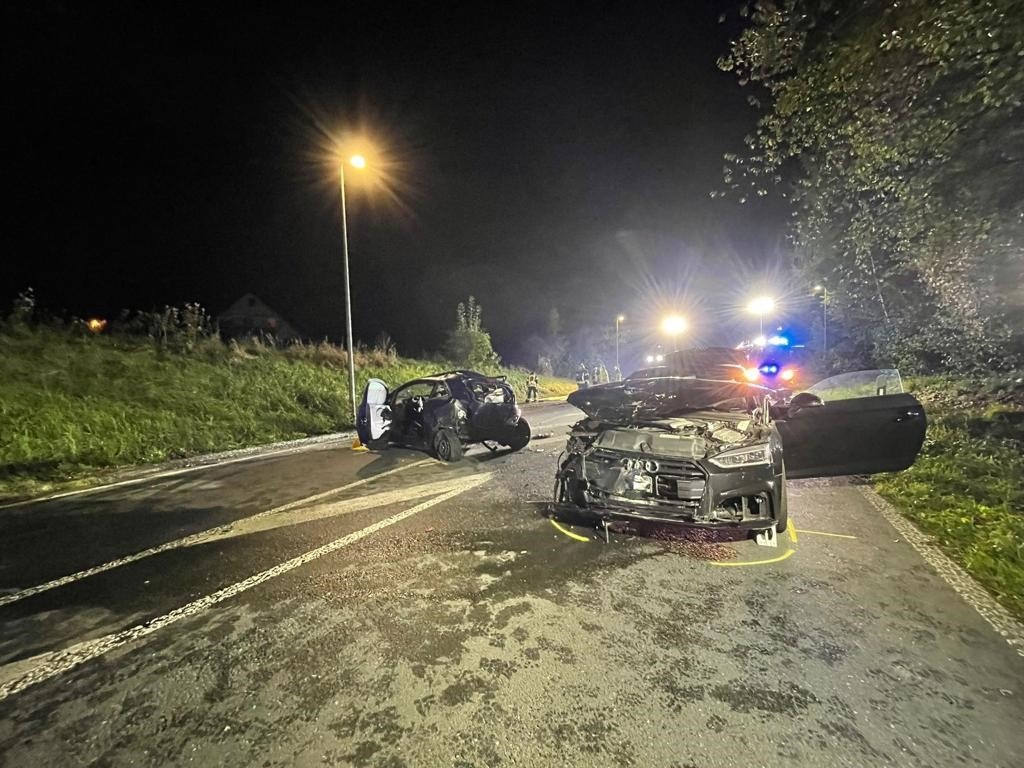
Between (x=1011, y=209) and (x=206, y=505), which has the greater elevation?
(x=1011, y=209)

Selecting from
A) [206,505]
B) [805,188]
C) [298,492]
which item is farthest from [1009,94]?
[206,505]

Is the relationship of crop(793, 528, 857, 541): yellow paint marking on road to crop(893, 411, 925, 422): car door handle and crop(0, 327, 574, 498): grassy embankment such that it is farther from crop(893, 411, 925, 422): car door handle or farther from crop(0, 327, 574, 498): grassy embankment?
crop(0, 327, 574, 498): grassy embankment

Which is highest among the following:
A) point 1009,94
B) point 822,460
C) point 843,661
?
point 1009,94

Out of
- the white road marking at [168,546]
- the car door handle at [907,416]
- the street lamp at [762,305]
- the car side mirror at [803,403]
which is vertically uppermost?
the street lamp at [762,305]

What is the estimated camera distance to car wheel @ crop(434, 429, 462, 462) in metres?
7.63

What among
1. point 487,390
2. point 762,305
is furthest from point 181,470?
point 762,305

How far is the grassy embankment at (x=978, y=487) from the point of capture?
356 cm

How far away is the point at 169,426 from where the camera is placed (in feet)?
32.3

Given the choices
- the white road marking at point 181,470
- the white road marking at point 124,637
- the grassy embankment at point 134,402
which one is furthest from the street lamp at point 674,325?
the white road marking at point 124,637

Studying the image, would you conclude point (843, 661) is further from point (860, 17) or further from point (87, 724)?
point (860, 17)

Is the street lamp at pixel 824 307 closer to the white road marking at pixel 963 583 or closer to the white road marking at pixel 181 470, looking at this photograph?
the white road marking at pixel 963 583

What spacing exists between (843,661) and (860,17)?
4705 millimetres

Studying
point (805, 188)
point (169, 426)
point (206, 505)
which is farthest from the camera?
point (169, 426)

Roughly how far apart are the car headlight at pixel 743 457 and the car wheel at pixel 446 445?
4715 mm
